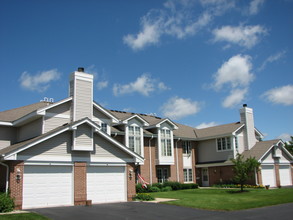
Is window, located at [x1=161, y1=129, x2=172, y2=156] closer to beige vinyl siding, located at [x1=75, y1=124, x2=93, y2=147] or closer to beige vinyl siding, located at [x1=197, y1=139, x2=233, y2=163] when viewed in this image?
beige vinyl siding, located at [x1=197, y1=139, x2=233, y2=163]

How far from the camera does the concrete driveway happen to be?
49.2 feet

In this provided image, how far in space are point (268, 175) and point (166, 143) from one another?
12.3 meters

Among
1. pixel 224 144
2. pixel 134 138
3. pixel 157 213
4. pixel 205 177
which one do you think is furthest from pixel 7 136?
pixel 205 177

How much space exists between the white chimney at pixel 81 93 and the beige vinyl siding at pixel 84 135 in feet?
5.66

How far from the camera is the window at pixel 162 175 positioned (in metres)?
33.8

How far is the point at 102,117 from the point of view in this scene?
26062 mm

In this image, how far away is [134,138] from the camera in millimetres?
31219

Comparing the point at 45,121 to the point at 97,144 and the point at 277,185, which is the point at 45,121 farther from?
the point at 277,185

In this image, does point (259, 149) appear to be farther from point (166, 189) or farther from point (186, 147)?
point (166, 189)

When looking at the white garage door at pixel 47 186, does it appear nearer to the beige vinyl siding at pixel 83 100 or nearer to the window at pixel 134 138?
the beige vinyl siding at pixel 83 100

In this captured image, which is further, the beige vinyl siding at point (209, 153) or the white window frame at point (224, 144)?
the beige vinyl siding at point (209, 153)

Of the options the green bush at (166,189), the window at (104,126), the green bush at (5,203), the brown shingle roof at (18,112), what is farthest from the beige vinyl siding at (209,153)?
the green bush at (5,203)

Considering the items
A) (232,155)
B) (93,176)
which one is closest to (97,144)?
(93,176)

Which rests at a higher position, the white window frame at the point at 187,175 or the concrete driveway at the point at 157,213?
the white window frame at the point at 187,175
